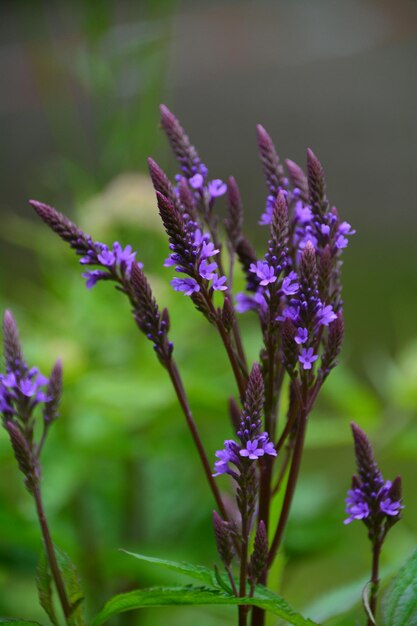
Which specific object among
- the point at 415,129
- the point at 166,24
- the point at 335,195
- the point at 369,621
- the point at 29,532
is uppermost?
the point at 415,129

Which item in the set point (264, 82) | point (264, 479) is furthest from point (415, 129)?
point (264, 479)

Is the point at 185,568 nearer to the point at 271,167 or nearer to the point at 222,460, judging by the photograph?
the point at 222,460

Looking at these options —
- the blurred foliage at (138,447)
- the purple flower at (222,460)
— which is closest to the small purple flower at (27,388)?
the purple flower at (222,460)

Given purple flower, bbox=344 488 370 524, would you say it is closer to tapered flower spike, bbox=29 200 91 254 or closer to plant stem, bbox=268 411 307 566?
A: plant stem, bbox=268 411 307 566

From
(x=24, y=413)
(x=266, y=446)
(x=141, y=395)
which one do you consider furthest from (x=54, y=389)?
(x=141, y=395)

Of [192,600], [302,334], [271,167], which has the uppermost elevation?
[271,167]

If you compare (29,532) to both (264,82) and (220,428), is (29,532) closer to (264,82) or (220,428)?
(220,428)

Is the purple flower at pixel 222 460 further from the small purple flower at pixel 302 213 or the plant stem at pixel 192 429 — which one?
the small purple flower at pixel 302 213
